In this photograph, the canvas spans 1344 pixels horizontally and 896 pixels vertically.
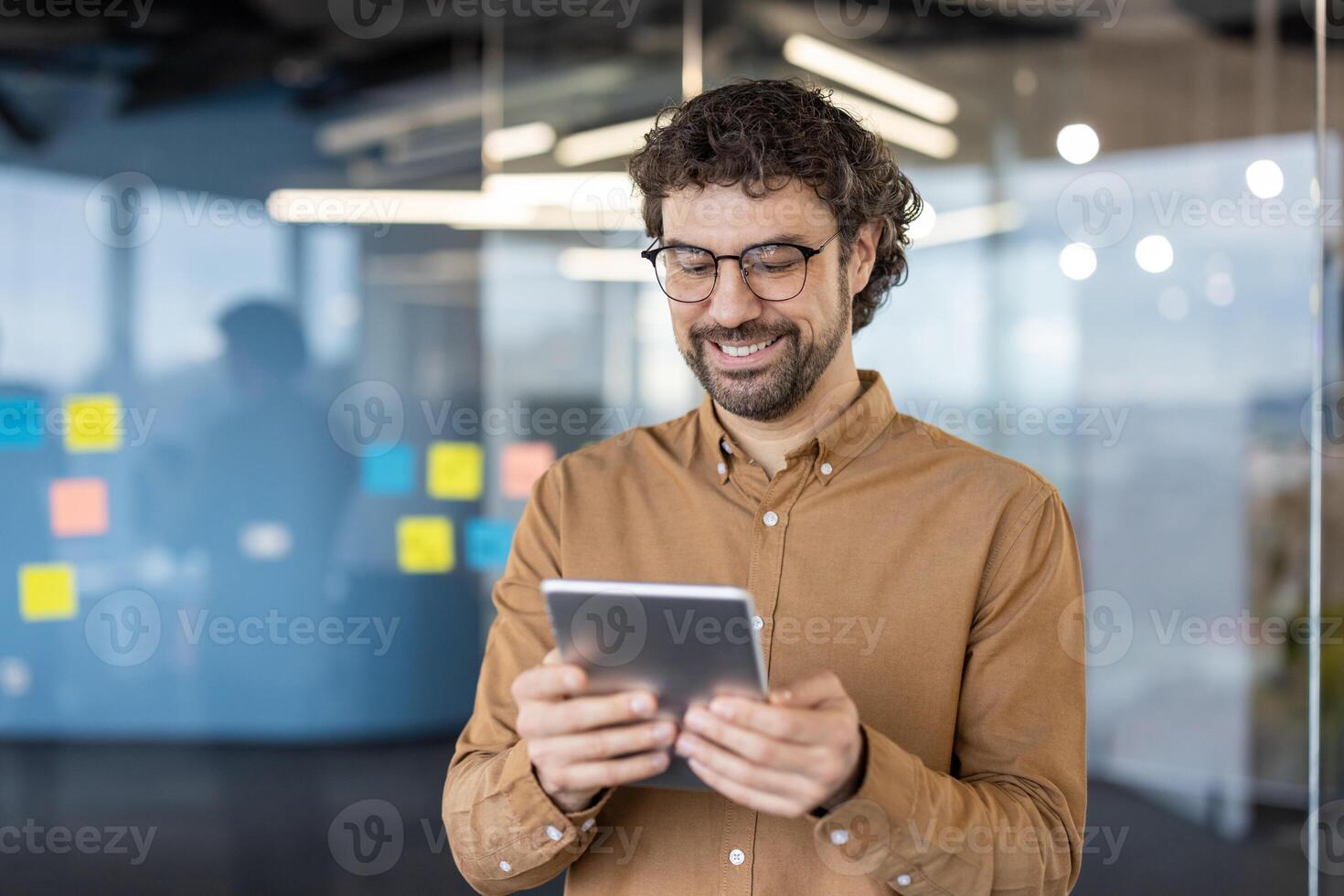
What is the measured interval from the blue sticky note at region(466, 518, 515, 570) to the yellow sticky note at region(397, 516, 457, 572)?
0.06 metres

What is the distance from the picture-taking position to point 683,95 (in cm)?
399

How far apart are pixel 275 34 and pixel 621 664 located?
11.2 feet

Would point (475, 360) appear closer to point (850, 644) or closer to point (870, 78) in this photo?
point (870, 78)

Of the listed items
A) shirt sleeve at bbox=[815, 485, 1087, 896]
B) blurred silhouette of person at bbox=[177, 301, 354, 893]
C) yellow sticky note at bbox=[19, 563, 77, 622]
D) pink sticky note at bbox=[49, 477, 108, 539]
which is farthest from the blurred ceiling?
shirt sleeve at bbox=[815, 485, 1087, 896]

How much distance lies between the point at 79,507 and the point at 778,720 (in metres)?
3.12

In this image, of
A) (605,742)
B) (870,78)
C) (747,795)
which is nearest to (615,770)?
(605,742)

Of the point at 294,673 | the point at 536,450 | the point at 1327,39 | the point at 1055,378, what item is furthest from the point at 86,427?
the point at 1327,39

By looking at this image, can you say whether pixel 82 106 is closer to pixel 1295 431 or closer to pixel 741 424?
pixel 741 424

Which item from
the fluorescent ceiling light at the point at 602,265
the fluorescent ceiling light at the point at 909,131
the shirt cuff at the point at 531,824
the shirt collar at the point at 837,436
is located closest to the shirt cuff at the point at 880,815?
the shirt cuff at the point at 531,824

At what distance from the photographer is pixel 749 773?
3.67 feet

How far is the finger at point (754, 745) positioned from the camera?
1.11 meters

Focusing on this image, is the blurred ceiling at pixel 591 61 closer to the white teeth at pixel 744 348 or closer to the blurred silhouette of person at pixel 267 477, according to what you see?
the blurred silhouette of person at pixel 267 477

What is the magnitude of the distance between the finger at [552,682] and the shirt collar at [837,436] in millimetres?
491

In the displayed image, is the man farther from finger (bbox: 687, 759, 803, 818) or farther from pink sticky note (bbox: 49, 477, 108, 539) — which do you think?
pink sticky note (bbox: 49, 477, 108, 539)
